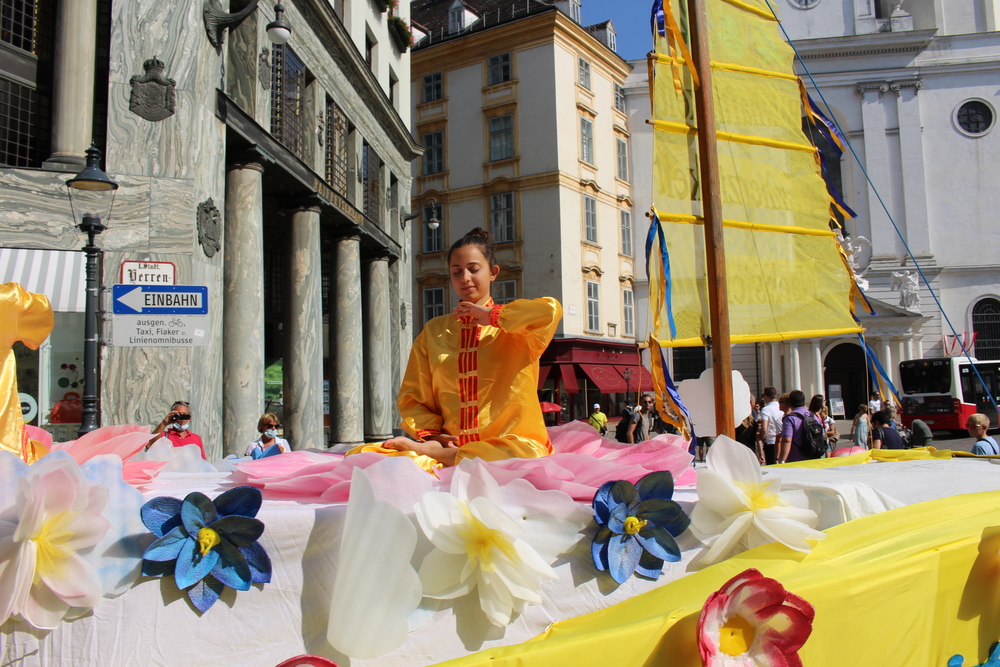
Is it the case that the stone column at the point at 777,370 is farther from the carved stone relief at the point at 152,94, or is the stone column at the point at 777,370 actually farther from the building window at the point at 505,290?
the carved stone relief at the point at 152,94

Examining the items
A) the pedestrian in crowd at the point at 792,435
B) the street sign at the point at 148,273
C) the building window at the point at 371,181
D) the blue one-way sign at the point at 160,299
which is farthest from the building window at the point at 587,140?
the blue one-way sign at the point at 160,299

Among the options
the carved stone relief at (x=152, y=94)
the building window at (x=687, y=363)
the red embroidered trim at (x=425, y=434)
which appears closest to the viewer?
the red embroidered trim at (x=425, y=434)

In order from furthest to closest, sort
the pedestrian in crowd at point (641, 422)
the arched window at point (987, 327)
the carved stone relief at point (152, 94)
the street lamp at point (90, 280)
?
1. the arched window at point (987, 327)
2. the pedestrian in crowd at point (641, 422)
3. the carved stone relief at point (152, 94)
4. the street lamp at point (90, 280)

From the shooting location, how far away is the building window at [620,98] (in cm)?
3406

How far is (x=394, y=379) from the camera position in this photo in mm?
20438

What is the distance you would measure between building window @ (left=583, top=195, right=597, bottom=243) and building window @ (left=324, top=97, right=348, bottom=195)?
53.2 ft

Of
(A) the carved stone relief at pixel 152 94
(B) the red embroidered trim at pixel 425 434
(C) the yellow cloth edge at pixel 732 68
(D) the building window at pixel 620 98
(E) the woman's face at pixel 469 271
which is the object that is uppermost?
(D) the building window at pixel 620 98

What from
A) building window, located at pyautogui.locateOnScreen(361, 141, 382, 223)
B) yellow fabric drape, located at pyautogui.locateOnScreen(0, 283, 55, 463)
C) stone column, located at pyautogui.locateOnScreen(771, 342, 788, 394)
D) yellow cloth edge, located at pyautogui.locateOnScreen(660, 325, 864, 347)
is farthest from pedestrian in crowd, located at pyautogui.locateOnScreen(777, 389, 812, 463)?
stone column, located at pyautogui.locateOnScreen(771, 342, 788, 394)

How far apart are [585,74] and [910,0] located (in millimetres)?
19153

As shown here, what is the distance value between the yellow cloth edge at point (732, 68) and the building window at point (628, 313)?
92.1ft

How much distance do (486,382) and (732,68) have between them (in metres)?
3.29

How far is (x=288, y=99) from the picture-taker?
1359 cm

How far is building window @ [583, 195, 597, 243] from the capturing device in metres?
31.2

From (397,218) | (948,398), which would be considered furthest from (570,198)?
(948,398)
